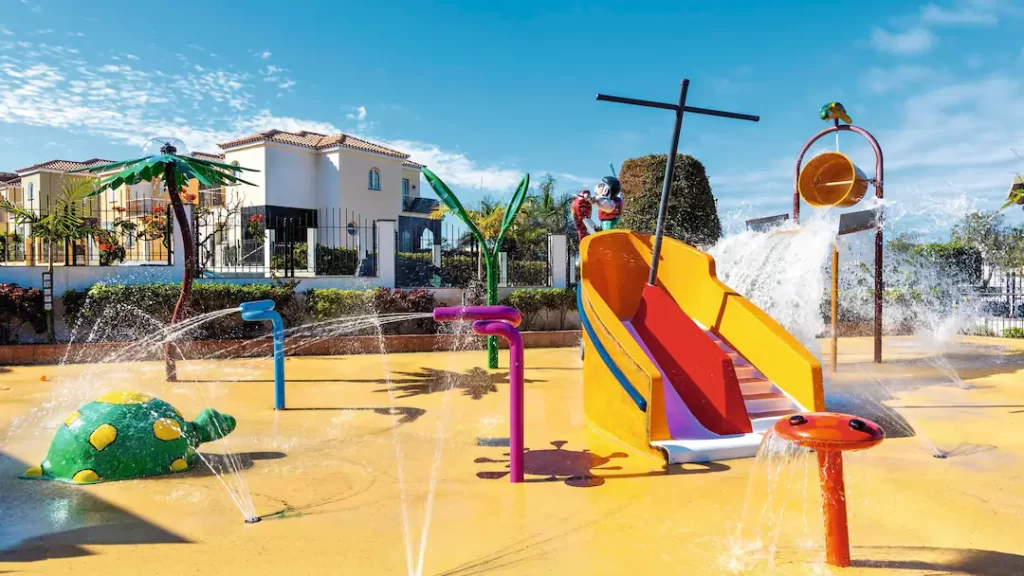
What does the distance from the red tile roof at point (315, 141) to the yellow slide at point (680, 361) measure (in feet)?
87.0

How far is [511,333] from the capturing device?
500 cm

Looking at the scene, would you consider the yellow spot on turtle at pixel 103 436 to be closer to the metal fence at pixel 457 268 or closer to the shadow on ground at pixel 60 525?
the shadow on ground at pixel 60 525

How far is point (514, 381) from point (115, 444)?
309cm

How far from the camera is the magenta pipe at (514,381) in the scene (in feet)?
16.5

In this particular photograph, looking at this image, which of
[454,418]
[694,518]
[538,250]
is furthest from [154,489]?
[538,250]

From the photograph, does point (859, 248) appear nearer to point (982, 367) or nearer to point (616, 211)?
point (982, 367)

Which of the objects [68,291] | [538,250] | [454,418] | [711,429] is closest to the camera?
[711,429]

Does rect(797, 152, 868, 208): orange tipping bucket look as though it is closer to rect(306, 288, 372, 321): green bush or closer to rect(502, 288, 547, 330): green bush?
rect(502, 288, 547, 330): green bush

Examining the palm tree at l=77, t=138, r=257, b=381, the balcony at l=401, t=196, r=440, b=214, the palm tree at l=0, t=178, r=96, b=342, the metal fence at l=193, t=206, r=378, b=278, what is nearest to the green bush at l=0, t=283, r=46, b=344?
the palm tree at l=0, t=178, r=96, b=342

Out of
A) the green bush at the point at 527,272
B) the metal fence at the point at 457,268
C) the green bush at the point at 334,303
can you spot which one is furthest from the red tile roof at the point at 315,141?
the green bush at the point at 334,303

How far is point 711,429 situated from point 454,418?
282 centimetres

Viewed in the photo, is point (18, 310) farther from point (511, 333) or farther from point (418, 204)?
point (418, 204)

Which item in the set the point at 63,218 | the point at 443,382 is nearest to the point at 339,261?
the point at 63,218

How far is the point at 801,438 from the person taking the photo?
10.8 ft
